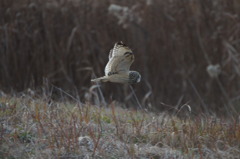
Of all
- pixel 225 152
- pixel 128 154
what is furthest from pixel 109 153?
pixel 225 152

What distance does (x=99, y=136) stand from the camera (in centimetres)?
404

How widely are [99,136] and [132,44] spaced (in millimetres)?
5978

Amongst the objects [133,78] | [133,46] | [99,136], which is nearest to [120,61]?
[133,78]

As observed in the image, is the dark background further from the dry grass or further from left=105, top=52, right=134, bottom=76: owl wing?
left=105, top=52, right=134, bottom=76: owl wing

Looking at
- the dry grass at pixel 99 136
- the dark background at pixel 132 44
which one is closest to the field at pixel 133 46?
the dark background at pixel 132 44

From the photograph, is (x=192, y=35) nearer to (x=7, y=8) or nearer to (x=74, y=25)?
(x=74, y=25)

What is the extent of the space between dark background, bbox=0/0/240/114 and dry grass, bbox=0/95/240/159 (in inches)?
181

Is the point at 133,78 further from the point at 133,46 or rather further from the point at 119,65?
the point at 133,46

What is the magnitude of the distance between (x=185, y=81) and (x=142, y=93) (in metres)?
0.84

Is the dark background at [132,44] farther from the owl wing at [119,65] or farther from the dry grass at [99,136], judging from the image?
the owl wing at [119,65]

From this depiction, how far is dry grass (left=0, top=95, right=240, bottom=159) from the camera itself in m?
4.07

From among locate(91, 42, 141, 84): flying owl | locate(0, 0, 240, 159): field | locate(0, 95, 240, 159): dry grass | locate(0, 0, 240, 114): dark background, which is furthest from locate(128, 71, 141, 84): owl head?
locate(0, 0, 240, 114): dark background

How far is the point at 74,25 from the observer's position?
9.73m

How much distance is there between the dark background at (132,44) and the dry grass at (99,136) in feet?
15.1
